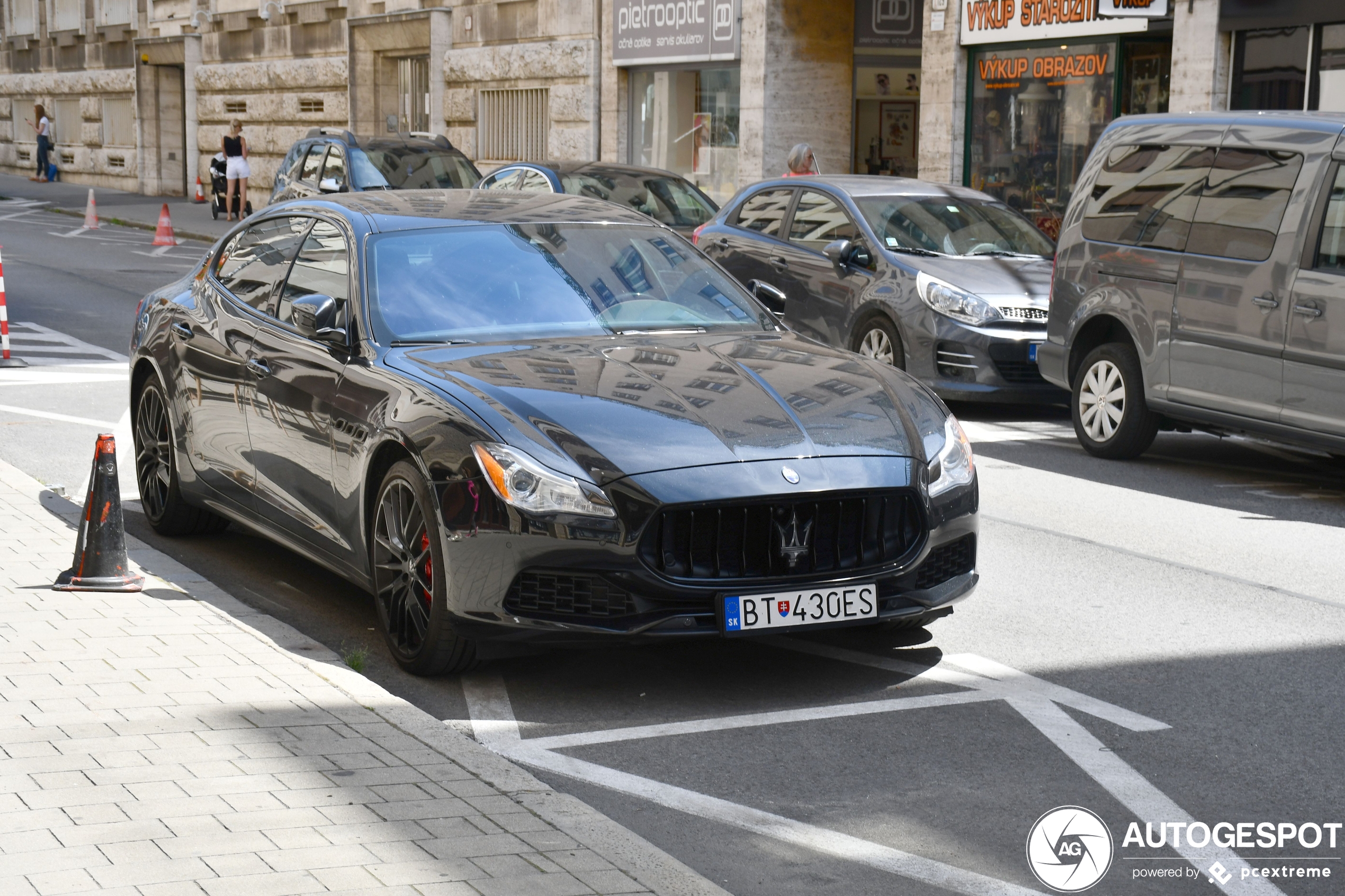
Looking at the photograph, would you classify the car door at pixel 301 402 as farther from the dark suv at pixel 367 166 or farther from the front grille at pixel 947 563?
the dark suv at pixel 367 166

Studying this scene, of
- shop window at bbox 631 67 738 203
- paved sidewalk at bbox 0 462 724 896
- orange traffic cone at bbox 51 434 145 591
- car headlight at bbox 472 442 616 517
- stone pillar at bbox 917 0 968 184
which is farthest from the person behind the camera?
shop window at bbox 631 67 738 203

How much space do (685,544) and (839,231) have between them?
8.21 m

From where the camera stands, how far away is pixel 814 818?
4.49 m

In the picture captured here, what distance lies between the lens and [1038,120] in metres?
19.7

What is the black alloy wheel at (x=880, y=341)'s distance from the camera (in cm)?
1249

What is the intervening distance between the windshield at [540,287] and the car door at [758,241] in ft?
21.6

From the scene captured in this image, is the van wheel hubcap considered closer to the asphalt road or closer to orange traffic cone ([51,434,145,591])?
the asphalt road

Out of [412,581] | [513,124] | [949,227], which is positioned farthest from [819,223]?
[513,124]

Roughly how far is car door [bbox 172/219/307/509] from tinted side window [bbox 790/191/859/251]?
6.29 metres

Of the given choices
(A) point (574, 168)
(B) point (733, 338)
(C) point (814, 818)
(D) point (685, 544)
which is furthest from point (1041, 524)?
(A) point (574, 168)

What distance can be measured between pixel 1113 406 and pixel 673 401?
5612mm

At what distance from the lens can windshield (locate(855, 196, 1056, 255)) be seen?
12.9 meters

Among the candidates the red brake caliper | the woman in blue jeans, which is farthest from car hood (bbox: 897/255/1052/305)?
the woman in blue jeans

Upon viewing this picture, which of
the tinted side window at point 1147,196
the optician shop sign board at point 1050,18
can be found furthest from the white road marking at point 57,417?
the optician shop sign board at point 1050,18
